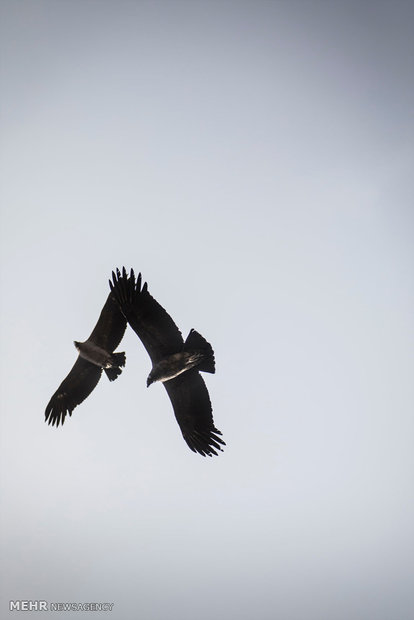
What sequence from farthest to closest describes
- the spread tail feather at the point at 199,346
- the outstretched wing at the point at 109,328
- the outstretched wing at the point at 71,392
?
the outstretched wing at the point at 71,392
the outstretched wing at the point at 109,328
the spread tail feather at the point at 199,346

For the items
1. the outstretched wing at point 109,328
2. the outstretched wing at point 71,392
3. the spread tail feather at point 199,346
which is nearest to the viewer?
the spread tail feather at point 199,346

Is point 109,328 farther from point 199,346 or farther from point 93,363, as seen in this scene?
point 199,346

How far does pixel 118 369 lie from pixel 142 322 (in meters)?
2.05

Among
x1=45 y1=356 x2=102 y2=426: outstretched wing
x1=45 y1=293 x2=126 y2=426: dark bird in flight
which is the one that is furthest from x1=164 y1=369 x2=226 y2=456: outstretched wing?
x1=45 y1=356 x2=102 y2=426: outstretched wing

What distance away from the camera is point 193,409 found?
12.5 meters

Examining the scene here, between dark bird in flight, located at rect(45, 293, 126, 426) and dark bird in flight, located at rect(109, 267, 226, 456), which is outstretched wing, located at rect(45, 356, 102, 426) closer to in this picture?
dark bird in flight, located at rect(45, 293, 126, 426)

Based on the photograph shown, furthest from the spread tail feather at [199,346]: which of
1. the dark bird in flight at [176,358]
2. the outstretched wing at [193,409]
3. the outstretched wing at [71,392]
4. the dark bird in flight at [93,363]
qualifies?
the outstretched wing at [71,392]

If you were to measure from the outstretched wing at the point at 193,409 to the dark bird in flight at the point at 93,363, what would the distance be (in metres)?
1.77

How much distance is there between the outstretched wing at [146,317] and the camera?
460 inches

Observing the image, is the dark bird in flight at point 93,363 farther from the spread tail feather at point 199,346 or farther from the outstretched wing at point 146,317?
the spread tail feather at point 199,346

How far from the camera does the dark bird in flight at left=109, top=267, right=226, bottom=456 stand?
1169 cm

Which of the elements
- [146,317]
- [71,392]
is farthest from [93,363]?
[146,317]

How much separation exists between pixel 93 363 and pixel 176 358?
3.01 m

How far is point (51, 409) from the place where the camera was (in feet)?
→ 46.1
